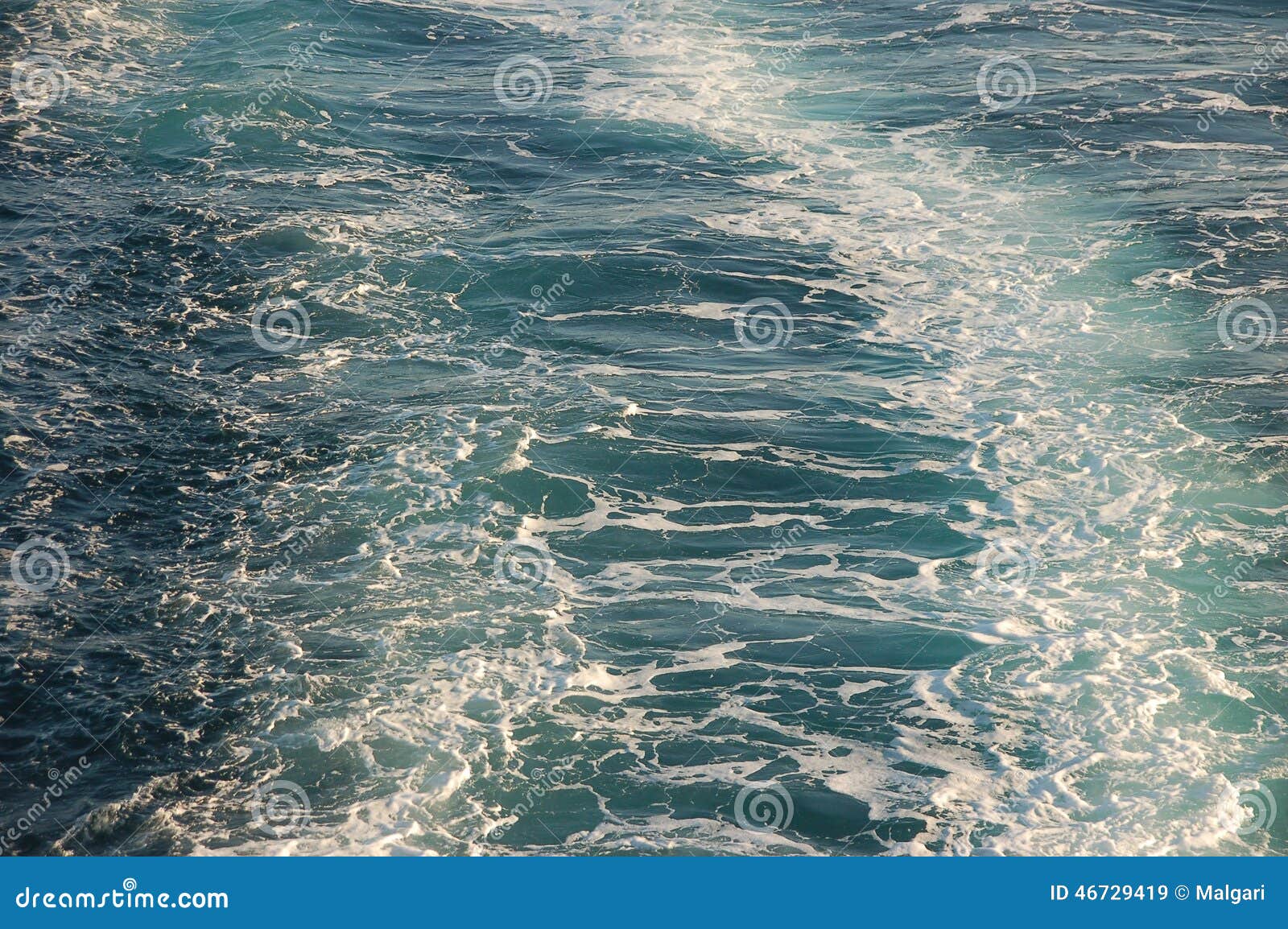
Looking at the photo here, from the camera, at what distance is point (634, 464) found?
18.4 metres

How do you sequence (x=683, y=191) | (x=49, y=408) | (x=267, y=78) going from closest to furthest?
(x=49, y=408), (x=683, y=191), (x=267, y=78)

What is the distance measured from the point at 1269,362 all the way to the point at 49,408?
1988 centimetres

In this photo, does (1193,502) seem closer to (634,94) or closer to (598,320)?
(598,320)

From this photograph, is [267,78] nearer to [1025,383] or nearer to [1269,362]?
[1025,383]

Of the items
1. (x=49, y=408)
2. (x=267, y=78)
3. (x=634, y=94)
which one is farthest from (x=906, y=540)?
(x=267, y=78)

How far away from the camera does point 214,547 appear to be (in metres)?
15.9

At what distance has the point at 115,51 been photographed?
109 ft

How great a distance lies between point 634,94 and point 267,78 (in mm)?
9599

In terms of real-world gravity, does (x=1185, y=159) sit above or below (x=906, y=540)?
above

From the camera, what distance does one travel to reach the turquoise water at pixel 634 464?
12680 millimetres

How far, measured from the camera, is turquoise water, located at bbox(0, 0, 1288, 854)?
499 inches

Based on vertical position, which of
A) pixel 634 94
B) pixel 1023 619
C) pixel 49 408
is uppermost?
pixel 634 94

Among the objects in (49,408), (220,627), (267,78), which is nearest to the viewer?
(220,627)

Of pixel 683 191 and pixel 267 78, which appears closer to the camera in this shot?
pixel 683 191
